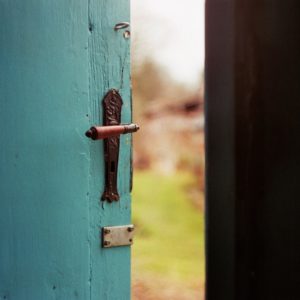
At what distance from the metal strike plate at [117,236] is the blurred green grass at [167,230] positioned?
2.03 metres

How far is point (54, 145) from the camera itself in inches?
37.1

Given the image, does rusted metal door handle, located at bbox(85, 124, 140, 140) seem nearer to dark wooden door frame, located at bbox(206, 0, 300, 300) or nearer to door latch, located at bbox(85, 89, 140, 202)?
door latch, located at bbox(85, 89, 140, 202)

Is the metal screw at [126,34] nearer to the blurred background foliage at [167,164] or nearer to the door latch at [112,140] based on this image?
the door latch at [112,140]

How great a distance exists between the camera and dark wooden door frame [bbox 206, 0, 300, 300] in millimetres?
527

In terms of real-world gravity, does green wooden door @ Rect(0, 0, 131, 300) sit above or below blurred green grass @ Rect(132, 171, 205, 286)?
above

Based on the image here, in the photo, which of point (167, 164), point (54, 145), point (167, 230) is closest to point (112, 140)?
point (54, 145)

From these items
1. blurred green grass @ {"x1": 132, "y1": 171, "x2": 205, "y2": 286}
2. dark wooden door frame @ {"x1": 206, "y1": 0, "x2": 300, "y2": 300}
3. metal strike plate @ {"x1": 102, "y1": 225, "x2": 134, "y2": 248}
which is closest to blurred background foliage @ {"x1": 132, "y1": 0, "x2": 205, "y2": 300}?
blurred green grass @ {"x1": 132, "y1": 171, "x2": 205, "y2": 286}

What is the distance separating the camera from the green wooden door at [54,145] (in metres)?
0.92

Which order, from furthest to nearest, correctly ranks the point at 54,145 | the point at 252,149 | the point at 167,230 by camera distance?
the point at 167,230
the point at 54,145
the point at 252,149

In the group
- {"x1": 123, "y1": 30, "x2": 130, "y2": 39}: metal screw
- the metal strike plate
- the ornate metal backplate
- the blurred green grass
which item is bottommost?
the blurred green grass

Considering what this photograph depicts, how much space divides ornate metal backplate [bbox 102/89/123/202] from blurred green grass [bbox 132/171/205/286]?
2092mm

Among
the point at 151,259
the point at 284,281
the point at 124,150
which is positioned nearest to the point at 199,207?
the point at 151,259

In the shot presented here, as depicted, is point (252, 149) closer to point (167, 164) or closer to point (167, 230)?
point (167, 230)

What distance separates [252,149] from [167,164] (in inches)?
143
